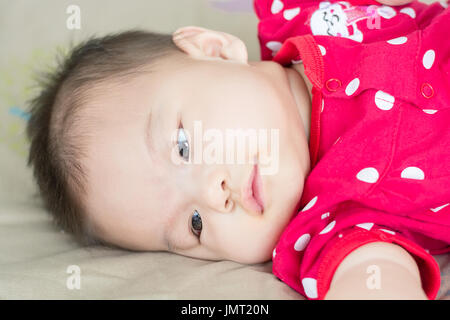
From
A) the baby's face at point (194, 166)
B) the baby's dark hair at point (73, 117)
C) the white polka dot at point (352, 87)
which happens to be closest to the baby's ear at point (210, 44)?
the baby's dark hair at point (73, 117)

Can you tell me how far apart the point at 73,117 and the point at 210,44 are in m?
0.37

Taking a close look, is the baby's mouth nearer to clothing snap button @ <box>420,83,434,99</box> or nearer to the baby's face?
the baby's face

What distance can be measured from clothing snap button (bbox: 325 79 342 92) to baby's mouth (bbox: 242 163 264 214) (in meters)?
0.23

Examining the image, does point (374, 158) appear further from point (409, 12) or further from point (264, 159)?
point (409, 12)

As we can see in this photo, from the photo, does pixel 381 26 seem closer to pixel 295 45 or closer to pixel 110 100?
pixel 295 45

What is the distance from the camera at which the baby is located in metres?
0.93

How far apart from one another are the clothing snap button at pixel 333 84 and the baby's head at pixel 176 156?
0.08 m

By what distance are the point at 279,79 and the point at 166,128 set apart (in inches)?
11.6

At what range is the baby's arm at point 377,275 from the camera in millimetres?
770

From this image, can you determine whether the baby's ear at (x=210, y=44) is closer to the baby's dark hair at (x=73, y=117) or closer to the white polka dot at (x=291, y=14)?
the baby's dark hair at (x=73, y=117)

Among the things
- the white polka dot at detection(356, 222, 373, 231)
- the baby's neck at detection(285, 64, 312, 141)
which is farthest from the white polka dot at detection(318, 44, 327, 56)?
the white polka dot at detection(356, 222, 373, 231)

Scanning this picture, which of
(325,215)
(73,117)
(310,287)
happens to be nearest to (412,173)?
(325,215)
